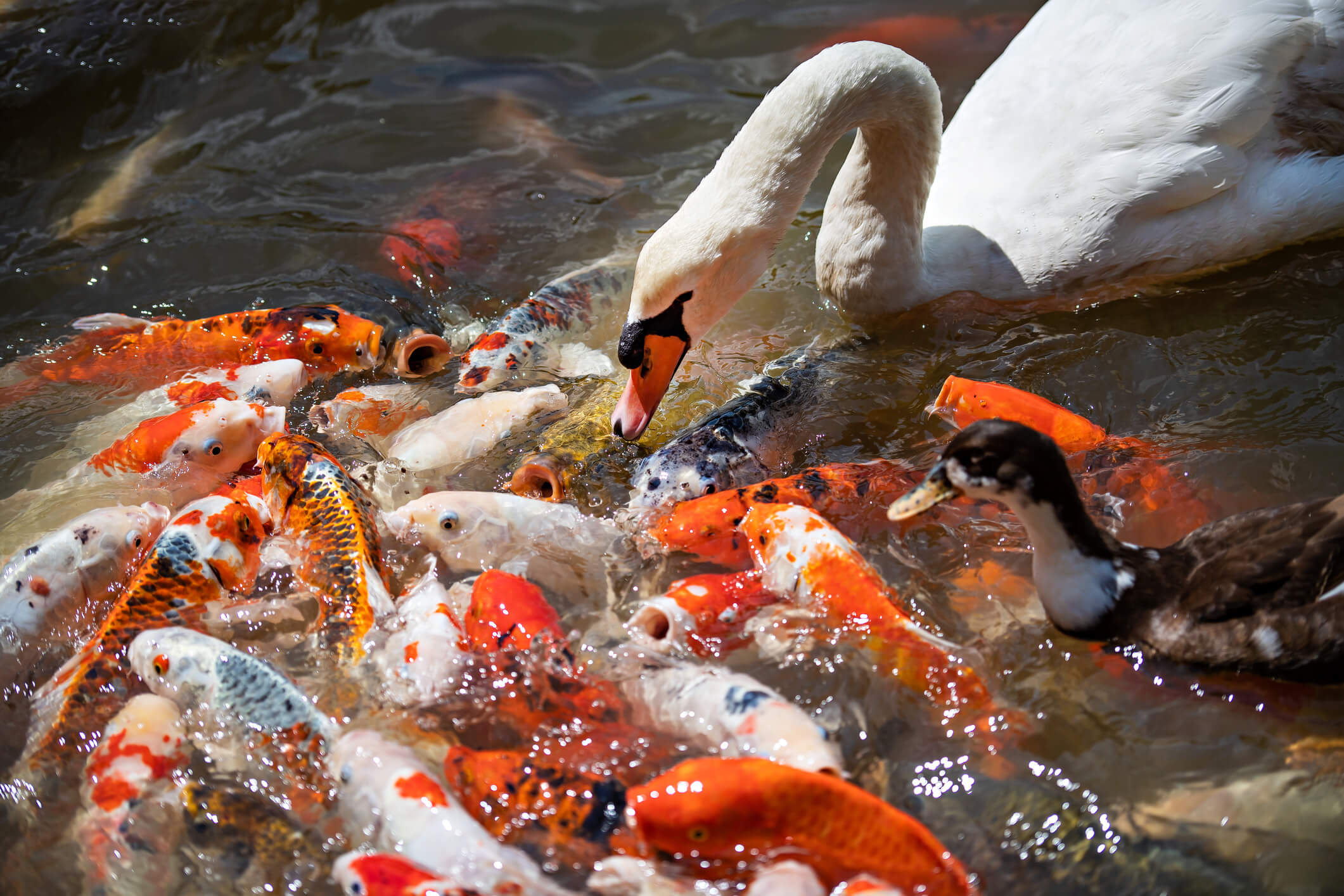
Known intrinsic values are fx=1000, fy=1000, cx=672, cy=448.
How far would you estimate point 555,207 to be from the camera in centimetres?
581

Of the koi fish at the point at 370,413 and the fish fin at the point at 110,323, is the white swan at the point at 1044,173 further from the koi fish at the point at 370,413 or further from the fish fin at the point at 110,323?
the fish fin at the point at 110,323

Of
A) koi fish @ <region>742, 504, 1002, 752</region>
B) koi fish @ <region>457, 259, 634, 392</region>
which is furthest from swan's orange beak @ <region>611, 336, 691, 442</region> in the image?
koi fish @ <region>457, 259, 634, 392</region>

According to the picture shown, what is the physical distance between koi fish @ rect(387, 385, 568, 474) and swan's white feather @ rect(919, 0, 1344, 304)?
1.74m

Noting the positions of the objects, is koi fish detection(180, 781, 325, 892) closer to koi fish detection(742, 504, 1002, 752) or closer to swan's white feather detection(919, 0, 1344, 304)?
koi fish detection(742, 504, 1002, 752)

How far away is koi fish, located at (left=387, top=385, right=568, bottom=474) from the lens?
3.82 metres

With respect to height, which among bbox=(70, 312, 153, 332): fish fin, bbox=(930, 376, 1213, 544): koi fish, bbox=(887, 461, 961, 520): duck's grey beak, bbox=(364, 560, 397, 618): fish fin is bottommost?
bbox=(930, 376, 1213, 544): koi fish

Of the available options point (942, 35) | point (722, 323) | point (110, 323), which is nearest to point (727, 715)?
point (722, 323)

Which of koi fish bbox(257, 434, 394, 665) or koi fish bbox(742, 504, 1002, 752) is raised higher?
koi fish bbox(257, 434, 394, 665)

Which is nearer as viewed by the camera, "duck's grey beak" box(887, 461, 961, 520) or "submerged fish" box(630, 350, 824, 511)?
"duck's grey beak" box(887, 461, 961, 520)

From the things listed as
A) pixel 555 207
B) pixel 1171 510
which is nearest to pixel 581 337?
pixel 555 207

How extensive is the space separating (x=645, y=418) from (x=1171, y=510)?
185 cm

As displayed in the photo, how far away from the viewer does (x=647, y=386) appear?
376cm

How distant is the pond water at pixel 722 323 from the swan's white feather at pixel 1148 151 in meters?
0.29

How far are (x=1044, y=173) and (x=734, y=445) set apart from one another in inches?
69.8
